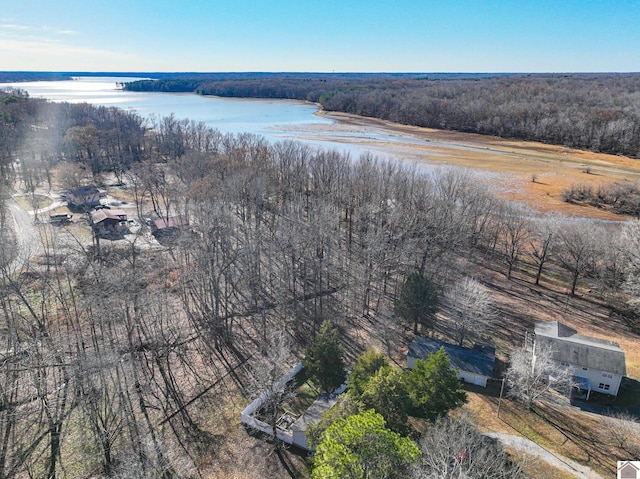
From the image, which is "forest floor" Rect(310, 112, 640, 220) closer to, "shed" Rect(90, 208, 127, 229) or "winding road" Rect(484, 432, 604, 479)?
"winding road" Rect(484, 432, 604, 479)

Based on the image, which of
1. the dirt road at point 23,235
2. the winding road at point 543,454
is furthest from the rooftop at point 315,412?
the dirt road at point 23,235

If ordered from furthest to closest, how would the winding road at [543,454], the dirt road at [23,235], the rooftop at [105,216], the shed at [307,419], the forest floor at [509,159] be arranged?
1. the forest floor at [509,159]
2. the rooftop at [105,216]
3. the dirt road at [23,235]
4. the shed at [307,419]
5. the winding road at [543,454]

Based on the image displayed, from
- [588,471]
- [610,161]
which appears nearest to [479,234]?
[588,471]

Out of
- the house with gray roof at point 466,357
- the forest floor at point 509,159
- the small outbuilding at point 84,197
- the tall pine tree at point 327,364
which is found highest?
the forest floor at point 509,159

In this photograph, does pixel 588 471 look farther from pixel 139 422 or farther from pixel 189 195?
pixel 189 195

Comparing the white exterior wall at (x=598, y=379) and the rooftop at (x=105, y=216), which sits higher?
the rooftop at (x=105, y=216)

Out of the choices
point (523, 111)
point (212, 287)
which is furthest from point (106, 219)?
point (523, 111)

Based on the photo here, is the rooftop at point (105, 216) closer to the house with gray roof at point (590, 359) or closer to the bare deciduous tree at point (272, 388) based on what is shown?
the bare deciduous tree at point (272, 388)
